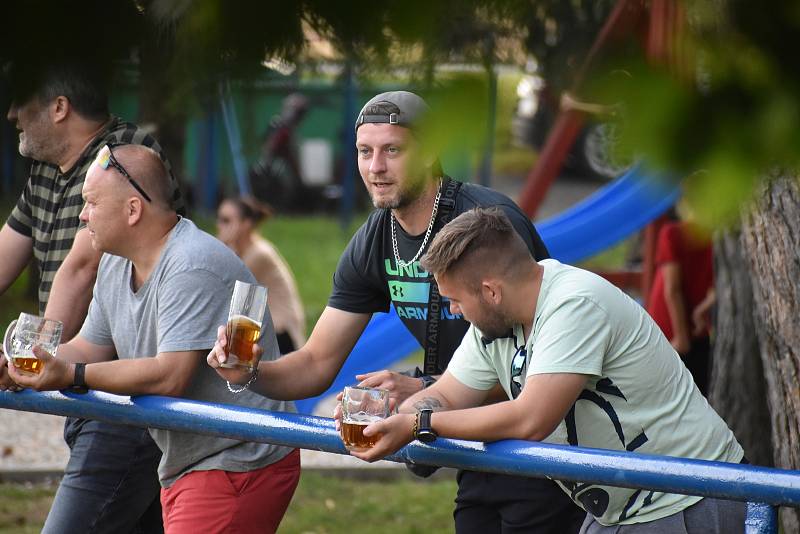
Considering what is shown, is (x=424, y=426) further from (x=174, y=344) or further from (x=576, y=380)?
(x=174, y=344)

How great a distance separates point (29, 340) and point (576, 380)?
163 centimetres

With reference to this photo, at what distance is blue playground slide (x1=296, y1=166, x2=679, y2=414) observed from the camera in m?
6.50

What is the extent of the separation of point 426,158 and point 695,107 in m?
0.27

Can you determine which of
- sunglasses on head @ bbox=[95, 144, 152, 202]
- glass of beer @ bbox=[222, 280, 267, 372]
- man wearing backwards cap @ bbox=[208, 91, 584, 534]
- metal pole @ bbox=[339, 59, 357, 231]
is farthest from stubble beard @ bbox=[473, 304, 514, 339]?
metal pole @ bbox=[339, 59, 357, 231]

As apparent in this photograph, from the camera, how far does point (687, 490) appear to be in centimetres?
271

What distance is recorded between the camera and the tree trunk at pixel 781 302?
4.23 metres

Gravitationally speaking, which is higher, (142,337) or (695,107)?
(695,107)

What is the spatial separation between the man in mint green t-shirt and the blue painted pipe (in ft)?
0.24

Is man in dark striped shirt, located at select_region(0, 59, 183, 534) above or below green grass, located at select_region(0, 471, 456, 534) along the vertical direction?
above

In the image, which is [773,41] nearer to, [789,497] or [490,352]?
[789,497]

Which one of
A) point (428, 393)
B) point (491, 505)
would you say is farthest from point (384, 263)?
point (491, 505)

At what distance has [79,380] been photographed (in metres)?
3.57

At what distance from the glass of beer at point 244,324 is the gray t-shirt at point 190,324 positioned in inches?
8.9

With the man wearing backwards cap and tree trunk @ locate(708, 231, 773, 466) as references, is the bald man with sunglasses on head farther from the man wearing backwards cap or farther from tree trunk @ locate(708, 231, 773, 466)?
tree trunk @ locate(708, 231, 773, 466)
